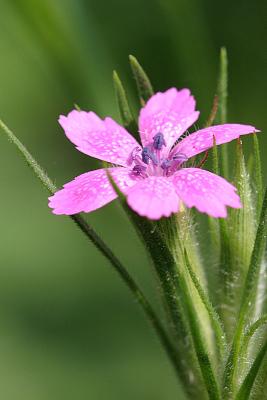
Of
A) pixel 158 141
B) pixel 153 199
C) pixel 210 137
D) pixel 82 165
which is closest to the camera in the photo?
pixel 153 199

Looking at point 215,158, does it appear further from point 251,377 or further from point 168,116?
point 251,377

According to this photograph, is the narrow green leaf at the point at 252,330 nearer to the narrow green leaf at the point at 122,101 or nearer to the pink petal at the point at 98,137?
the pink petal at the point at 98,137

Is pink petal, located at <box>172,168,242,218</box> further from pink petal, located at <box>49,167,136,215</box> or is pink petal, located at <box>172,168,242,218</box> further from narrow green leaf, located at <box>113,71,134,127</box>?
narrow green leaf, located at <box>113,71,134,127</box>

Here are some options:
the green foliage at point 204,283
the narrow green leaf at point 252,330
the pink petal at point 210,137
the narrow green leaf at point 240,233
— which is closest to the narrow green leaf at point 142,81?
the green foliage at point 204,283

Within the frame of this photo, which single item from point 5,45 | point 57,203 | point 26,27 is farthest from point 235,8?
point 57,203

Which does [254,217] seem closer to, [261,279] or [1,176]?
[261,279]

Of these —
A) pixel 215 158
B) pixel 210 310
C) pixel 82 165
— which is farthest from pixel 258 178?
pixel 82 165
